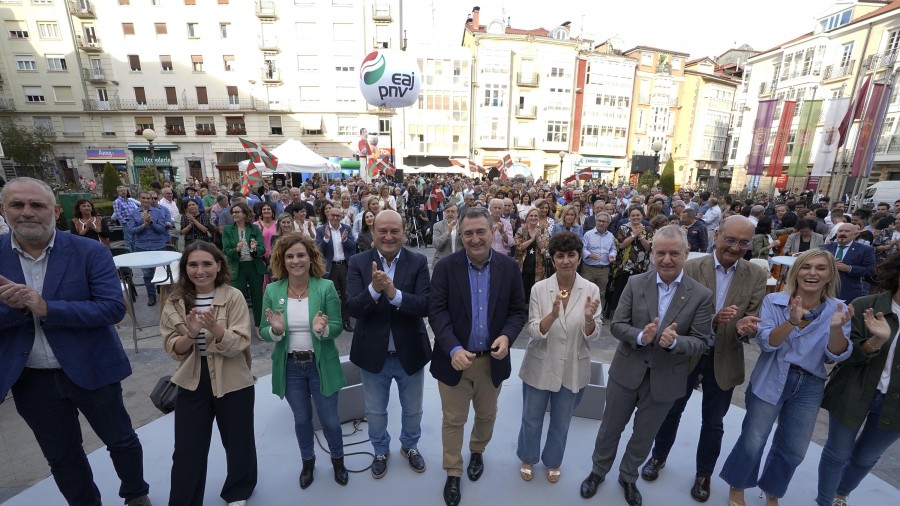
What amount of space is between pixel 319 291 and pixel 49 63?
138 feet

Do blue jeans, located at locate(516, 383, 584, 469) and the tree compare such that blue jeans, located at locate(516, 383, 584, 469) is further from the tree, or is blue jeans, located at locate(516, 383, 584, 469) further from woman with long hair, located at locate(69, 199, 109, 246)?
the tree

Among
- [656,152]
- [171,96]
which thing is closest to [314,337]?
[656,152]

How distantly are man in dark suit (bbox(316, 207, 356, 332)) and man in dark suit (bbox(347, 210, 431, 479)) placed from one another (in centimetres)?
256

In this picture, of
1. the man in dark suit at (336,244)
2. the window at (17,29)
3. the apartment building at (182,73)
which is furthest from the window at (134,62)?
the man in dark suit at (336,244)

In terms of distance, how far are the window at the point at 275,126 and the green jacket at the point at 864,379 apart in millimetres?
33914

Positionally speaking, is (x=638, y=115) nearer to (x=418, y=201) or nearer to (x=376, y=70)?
(x=418, y=201)

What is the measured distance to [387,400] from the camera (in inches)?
116

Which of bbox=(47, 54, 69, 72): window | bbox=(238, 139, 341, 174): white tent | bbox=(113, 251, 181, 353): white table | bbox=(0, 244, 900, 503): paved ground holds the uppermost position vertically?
bbox=(47, 54, 69, 72): window

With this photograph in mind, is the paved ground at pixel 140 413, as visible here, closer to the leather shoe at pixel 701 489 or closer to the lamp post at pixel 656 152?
the leather shoe at pixel 701 489

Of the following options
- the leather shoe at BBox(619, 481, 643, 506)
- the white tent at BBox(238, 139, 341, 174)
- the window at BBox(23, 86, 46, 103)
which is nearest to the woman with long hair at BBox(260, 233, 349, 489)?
the leather shoe at BBox(619, 481, 643, 506)

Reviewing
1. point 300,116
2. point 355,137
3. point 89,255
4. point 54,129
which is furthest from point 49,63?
point 89,255

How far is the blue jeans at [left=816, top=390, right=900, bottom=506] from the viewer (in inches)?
95.7

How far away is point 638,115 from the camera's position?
3734 cm

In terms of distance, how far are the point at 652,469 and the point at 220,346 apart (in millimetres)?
3236
